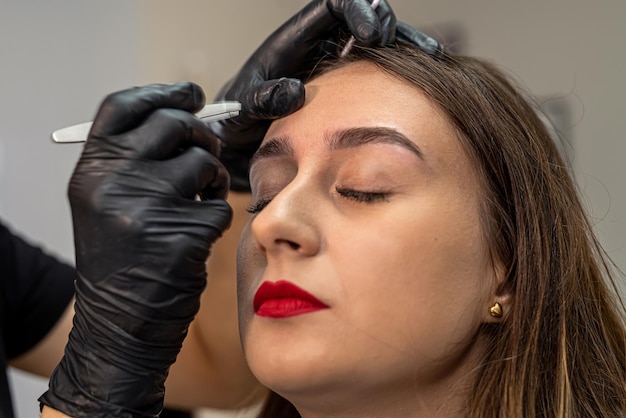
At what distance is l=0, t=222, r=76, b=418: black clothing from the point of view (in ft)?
4.51

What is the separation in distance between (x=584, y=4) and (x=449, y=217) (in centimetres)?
69

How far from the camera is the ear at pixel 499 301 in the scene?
0.95 metres

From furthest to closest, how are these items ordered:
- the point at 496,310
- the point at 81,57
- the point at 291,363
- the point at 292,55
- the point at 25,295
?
the point at 81,57 < the point at 25,295 < the point at 292,55 < the point at 496,310 < the point at 291,363

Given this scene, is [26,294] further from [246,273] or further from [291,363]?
[291,363]

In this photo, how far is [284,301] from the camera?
871mm

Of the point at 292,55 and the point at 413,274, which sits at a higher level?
the point at 292,55

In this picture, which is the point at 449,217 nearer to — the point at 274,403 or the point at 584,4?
the point at 274,403

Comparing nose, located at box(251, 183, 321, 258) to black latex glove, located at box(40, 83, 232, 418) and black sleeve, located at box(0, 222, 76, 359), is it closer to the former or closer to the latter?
black latex glove, located at box(40, 83, 232, 418)

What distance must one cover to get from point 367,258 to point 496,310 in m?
0.22

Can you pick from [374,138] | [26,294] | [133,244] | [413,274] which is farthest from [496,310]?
[26,294]

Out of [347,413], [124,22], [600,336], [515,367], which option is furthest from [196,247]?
[124,22]

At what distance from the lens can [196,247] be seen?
0.88m

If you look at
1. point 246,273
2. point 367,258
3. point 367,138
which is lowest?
point 246,273

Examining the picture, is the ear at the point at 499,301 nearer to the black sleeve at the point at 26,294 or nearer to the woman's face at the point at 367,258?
the woman's face at the point at 367,258
